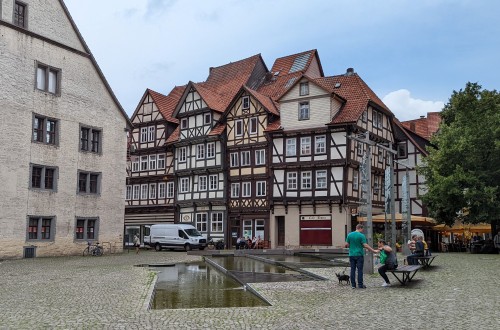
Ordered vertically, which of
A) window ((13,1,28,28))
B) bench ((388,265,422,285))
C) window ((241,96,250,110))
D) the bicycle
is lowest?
the bicycle

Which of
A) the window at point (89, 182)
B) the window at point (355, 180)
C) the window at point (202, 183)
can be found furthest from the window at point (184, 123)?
the window at point (355, 180)

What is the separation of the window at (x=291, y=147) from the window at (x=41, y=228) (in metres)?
19.0

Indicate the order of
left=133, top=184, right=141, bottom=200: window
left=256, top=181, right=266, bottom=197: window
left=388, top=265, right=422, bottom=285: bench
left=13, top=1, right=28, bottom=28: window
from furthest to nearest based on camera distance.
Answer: left=133, top=184, right=141, bottom=200: window
left=256, top=181, right=266, bottom=197: window
left=13, top=1, right=28, bottom=28: window
left=388, top=265, right=422, bottom=285: bench

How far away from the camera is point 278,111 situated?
46688mm

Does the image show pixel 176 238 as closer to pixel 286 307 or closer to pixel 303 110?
pixel 303 110

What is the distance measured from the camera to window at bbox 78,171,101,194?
1393 inches

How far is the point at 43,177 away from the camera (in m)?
32.5

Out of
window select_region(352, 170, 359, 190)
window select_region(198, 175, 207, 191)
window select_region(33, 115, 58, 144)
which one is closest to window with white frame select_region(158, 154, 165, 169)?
window select_region(198, 175, 207, 191)

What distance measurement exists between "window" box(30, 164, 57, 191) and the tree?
2352 cm

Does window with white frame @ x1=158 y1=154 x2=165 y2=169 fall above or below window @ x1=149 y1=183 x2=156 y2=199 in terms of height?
above

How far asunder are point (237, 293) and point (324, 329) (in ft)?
20.3

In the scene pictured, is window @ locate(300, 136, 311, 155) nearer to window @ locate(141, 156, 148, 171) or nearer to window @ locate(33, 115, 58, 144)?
window @ locate(141, 156, 148, 171)

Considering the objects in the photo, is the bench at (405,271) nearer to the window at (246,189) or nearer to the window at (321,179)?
the window at (321,179)

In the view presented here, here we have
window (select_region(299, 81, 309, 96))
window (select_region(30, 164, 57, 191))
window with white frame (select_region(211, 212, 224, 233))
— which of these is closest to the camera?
window (select_region(30, 164, 57, 191))
